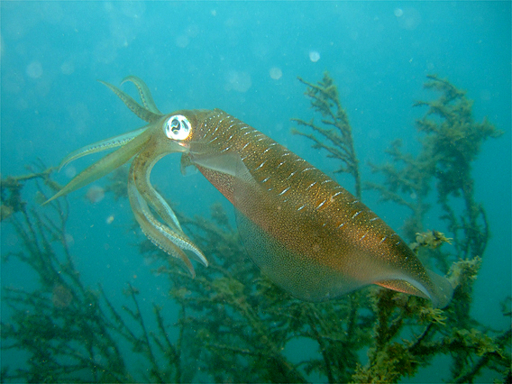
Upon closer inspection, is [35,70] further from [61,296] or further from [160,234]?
[160,234]

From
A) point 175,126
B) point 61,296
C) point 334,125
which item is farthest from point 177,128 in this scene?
point 61,296

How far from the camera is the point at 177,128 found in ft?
6.15

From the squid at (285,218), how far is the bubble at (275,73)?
363ft

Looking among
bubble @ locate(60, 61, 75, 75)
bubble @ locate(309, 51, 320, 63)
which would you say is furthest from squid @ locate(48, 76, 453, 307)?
bubble @ locate(309, 51, 320, 63)

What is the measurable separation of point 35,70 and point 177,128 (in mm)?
107854

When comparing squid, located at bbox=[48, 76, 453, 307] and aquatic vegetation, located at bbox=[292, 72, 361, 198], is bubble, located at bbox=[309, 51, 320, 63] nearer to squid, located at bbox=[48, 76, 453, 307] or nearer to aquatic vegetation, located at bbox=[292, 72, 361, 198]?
aquatic vegetation, located at bbox=[292, 72, 361, 198]

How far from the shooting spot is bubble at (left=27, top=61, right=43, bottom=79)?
76844mm

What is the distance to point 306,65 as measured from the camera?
321 ft

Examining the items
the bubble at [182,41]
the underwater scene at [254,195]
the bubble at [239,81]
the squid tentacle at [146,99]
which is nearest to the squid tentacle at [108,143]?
the underwater scene at [254,195]

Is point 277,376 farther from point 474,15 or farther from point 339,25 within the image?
point 339,25

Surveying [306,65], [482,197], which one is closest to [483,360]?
[482,197]

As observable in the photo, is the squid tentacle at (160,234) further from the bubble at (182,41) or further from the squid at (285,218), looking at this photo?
the bubble at (182,41)

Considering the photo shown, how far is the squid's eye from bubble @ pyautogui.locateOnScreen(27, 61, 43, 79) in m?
106

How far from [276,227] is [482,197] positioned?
239 ft
